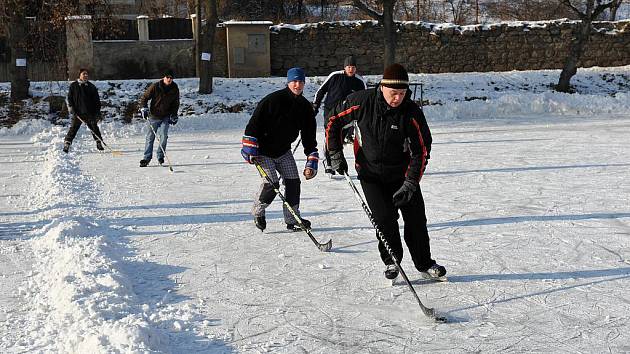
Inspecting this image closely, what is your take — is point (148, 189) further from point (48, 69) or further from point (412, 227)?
point (48, 69)

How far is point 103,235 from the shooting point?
276 inches

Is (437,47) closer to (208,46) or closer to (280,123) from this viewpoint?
(208,46)

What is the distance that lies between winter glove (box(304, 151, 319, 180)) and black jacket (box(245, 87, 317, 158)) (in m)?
0.20

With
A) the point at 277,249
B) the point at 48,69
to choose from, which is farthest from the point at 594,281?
the point at 48,69

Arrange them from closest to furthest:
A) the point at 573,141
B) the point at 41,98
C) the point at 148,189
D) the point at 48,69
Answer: the point at 148,189 < the point at 573,141 < the point at 41,98 < the point at 48,69

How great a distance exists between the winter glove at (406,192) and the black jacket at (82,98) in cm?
952

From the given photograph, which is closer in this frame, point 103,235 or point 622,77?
point 103,235

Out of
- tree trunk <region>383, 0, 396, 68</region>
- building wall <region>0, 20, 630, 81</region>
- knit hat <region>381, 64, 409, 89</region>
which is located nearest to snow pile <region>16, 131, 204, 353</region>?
knit hat <region>381, 64, 409, 89</region>

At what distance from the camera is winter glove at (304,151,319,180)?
6.33m

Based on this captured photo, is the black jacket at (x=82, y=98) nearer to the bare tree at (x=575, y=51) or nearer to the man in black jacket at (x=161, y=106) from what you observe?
the man in black jacket at (x=161, y=106)

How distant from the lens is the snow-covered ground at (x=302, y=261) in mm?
4469

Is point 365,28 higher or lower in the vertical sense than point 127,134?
higher

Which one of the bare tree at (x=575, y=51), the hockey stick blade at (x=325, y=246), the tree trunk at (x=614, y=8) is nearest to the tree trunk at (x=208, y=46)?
the bare tree at (x=575, y=51)

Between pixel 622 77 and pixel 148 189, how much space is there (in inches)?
770
